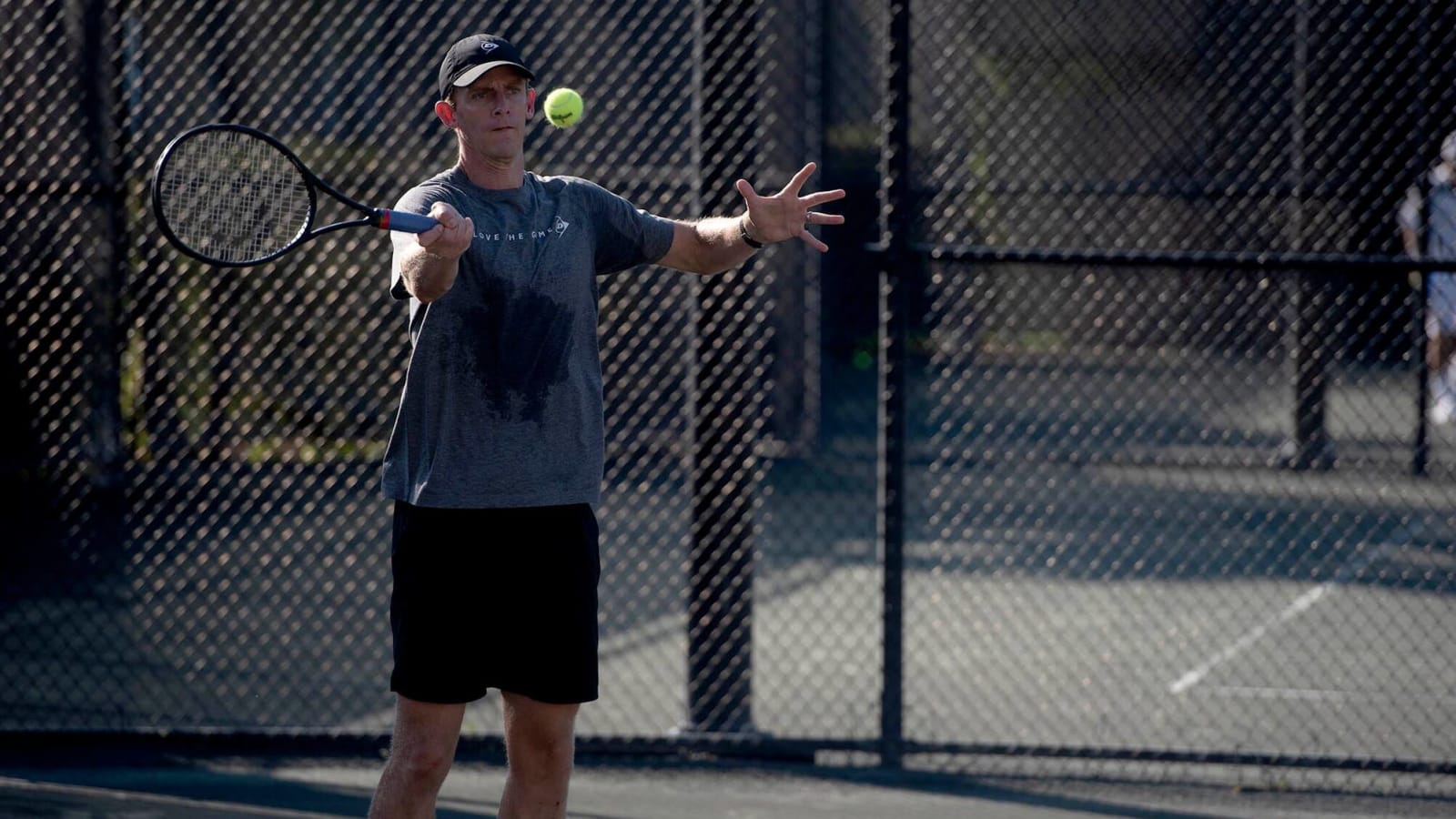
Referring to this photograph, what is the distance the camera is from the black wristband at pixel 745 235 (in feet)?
12.4

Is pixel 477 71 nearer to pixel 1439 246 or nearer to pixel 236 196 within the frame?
pixel 236 196

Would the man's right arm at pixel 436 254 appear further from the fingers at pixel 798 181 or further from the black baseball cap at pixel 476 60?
the fingers at pixel 798 181

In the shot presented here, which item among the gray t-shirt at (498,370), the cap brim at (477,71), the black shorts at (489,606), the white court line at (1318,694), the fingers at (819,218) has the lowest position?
the white court line at (1318,694)

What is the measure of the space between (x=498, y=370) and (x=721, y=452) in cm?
187

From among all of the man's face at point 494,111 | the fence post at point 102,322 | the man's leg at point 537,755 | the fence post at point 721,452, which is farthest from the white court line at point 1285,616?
the fence post at point 102,322

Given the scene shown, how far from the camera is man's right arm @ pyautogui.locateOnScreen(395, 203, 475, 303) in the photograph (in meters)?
3.18

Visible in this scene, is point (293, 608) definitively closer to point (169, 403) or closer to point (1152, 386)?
point (169, 403)

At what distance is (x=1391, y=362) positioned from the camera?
47.2 ft

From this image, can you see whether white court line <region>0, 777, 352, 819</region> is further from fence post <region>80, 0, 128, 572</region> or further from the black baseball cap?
fence post <region>80, 0, 128, 572</region>

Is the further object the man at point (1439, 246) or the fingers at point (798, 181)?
the man at point (1439, 246)

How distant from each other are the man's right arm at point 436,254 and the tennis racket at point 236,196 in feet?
1.50

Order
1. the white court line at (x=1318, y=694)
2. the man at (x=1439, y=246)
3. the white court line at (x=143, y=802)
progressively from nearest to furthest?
the white court line at (x=143, y=802)
the white court line at (x=1318, y=694)
the man at (x=1439, y=246)

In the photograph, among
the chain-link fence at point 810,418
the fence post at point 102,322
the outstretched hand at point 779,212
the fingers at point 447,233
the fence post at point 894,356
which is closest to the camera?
the fingers at point 447,233

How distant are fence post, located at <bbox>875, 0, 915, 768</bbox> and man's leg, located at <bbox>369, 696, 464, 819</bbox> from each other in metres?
1.98
